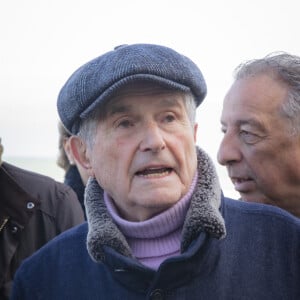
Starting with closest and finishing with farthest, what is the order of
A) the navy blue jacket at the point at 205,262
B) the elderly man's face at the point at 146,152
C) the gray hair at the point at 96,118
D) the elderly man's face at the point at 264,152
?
1. the navy blue jacket at the point at 205,262
2. the elderly man's face at the point at 146,152
3. the gray hair at the point at 96,118
4. the elderly man's face at the point at 264,152

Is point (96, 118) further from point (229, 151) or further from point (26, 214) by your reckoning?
point (26, 214)

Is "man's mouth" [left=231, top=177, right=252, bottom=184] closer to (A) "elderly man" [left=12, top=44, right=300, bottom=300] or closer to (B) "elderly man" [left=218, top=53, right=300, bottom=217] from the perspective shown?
(B) "elderly man" [left=218, top=53, right=300, bottom=217]

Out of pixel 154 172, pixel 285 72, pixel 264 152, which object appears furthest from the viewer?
pixel 285 72

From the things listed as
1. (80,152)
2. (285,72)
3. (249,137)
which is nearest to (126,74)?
(80,152)

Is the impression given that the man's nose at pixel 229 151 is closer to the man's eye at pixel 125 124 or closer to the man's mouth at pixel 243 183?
the man's mouth at pixel 243 183

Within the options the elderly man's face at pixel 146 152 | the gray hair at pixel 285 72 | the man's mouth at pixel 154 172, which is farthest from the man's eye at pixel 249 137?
the man's mouth at pixel 154 172

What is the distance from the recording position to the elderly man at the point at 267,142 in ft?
8.13

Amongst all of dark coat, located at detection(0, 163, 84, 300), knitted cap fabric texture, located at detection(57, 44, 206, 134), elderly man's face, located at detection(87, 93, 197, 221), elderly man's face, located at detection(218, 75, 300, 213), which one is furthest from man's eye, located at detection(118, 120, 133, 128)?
dark coat, located at detection(0, 163, 84, 300)

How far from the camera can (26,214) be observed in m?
2.92

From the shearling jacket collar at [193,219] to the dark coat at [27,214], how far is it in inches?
36.3

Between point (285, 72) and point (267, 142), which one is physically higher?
point (285, 72)

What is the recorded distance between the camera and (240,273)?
1.89m

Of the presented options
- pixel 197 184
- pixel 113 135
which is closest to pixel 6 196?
pixel 113 135

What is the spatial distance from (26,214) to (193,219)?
4.61 feet
